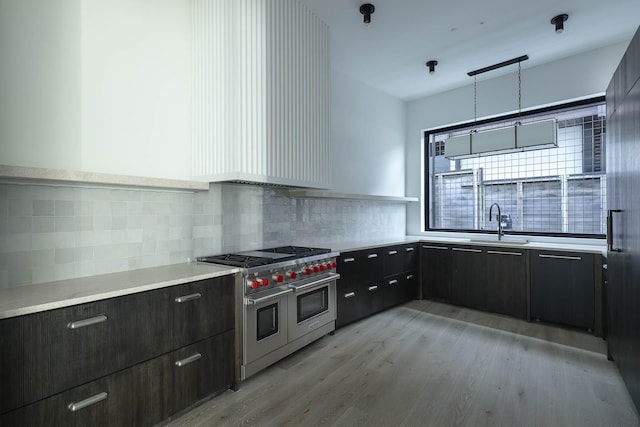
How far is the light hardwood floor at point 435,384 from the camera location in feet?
6.37

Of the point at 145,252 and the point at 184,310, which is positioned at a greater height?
the point at 145,252

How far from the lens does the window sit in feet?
12.5

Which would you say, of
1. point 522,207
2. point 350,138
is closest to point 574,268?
point 522,207

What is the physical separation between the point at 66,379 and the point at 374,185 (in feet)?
13.0

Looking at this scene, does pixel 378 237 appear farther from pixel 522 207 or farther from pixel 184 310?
pixel 184 310

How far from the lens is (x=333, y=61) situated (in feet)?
12.7

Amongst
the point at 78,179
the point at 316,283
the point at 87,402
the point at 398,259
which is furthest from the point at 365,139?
the point at 87,402

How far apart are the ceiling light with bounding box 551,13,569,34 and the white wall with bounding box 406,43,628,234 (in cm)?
96

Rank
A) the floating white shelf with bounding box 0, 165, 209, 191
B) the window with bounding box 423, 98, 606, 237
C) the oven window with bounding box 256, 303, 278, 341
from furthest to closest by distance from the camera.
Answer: the window with bounding box 423, 98, 606, 237
the oven window with bounding box 256, 303, 278, 341
the floating white shelf with bounding box 0, 165, 209, 191

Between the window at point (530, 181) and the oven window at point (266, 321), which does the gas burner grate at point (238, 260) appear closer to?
the oven window at point (266, 321)

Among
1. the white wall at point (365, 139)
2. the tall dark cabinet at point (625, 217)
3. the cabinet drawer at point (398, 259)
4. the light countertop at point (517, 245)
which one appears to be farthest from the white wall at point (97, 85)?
the tall dark cabinet at point (625, 217)

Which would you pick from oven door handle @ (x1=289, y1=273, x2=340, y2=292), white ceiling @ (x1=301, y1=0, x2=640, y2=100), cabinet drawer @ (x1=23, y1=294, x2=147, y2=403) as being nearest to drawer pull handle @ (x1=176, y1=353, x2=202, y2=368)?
cabinet drawer @ (x1=23, y1=294, x2=147, y2=403)

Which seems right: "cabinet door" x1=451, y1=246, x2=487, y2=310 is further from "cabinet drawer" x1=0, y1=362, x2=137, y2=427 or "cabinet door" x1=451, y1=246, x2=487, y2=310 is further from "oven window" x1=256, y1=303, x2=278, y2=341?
"cabinet drawer" x1=0, y1=362, x2=137, y2=427

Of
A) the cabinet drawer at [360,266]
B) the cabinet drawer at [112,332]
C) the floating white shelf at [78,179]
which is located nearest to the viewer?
the cabinet drawer at [112,332]
